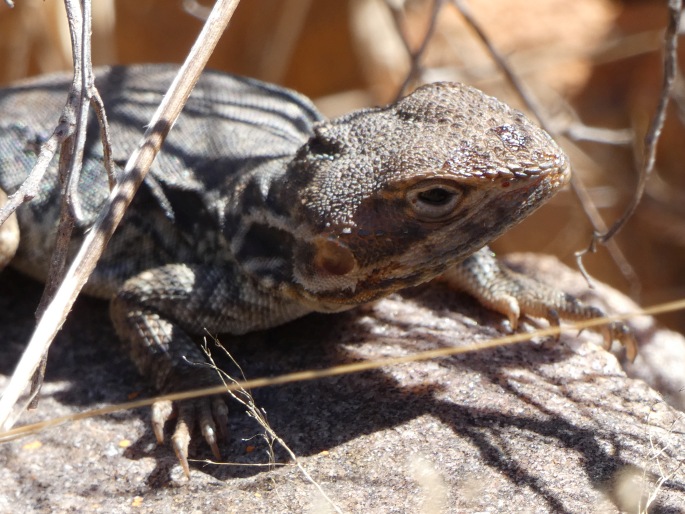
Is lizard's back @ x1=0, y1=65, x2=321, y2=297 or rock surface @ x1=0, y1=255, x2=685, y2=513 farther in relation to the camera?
lizard's back @ x1=0, y1=65, x2=321, y2=297

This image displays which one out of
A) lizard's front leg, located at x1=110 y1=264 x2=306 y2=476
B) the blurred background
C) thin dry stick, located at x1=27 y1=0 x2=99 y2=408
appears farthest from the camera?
the blurred background

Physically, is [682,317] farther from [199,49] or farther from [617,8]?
[199,49]

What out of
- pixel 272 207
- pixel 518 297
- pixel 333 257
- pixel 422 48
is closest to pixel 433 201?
pixel 333 257

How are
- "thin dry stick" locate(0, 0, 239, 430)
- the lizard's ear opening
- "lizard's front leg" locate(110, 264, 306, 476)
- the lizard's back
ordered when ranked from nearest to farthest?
1. "thin dry stick" locate(0, 0, 239, 430)
2. the lizard's ear opening
3. "lizard's front leg" locate(110, 264, 306, 476)
4. the lizard's back

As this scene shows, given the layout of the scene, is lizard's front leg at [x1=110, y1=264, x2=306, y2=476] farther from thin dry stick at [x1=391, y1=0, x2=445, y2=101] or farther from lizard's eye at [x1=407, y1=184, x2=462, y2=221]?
thin dry stick at [x1=391, y1=0, x2=445, y2=101]

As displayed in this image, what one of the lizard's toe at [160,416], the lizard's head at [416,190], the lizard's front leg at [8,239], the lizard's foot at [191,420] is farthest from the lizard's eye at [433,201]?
the lizard's front leg at [8,239]

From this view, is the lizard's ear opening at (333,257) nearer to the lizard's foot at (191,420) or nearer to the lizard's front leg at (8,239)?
the lizard's foot at (191,420)

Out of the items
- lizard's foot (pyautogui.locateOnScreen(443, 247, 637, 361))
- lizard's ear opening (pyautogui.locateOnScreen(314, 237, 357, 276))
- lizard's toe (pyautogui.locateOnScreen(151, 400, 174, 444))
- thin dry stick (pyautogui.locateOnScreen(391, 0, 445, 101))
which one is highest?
thin dry stick (pyautogui.locateOnScreen(391, 0, 445, 101))

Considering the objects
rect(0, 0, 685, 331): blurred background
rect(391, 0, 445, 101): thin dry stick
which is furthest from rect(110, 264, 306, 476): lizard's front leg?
rect(0, 0, 685, 331): blurred background
